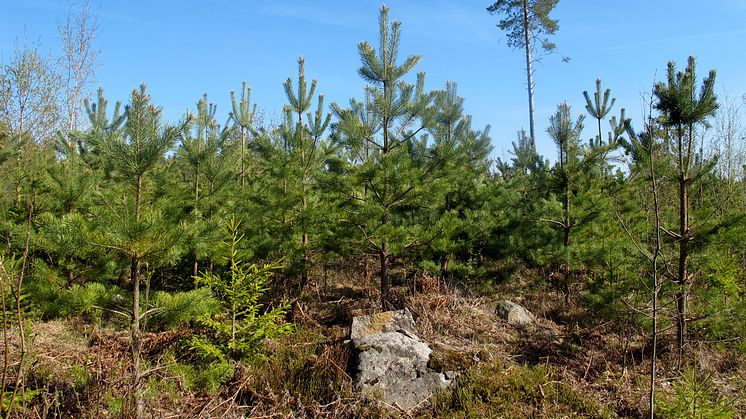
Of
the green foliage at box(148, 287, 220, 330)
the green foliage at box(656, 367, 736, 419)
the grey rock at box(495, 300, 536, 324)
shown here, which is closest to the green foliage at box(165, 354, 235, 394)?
the green foliage at box(148, 287, 220, 330)

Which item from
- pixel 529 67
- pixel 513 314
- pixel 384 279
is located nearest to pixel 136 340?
pixel 384 279

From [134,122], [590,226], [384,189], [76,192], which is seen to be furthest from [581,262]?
[76,192]

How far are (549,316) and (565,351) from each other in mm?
1903

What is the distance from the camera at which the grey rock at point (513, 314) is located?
7.15m

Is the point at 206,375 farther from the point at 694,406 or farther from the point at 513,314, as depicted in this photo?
the point at 513,314

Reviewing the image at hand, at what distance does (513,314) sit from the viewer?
7.23 m

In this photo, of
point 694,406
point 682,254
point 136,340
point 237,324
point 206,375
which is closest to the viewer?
point 694,406

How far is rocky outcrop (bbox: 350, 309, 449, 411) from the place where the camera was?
15.6ft

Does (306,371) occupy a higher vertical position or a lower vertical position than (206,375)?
lower

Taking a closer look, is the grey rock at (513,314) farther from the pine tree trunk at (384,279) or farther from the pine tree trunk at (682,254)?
the pine tree trunk at (682,254)

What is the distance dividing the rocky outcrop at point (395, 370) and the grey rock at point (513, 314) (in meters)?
2.17

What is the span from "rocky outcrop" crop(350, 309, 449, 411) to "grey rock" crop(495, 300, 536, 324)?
7.13 feet

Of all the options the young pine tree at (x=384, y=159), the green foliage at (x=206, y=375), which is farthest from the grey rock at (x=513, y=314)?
the green foliage at (x=206, y=375)

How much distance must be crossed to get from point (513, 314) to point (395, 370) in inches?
118
